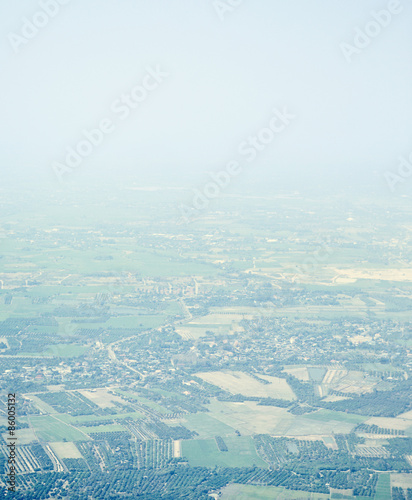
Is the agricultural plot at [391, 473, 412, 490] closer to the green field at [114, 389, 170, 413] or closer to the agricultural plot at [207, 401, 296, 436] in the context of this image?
the agricultural plot at [207, 401, 296, 436]

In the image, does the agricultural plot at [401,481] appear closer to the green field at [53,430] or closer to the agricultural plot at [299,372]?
the agricultural plot at [299,372]

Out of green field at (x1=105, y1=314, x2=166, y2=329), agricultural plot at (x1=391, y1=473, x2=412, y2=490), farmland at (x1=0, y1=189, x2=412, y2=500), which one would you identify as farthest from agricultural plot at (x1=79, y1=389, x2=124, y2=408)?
agricultural plot at (x1=391, y1=473, x2=412, y2=490)

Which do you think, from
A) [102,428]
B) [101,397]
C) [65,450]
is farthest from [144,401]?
[65,450]

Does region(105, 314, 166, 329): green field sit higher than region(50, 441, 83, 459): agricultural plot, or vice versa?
region(105, 314, 166, 329): green field

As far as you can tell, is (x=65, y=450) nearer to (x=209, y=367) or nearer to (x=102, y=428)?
(x=102, y=428)

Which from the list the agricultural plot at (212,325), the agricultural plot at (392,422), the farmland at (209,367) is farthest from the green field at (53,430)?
the agricultural plot at (212,325)

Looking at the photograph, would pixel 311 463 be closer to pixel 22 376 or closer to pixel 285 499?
pixel 285 499
